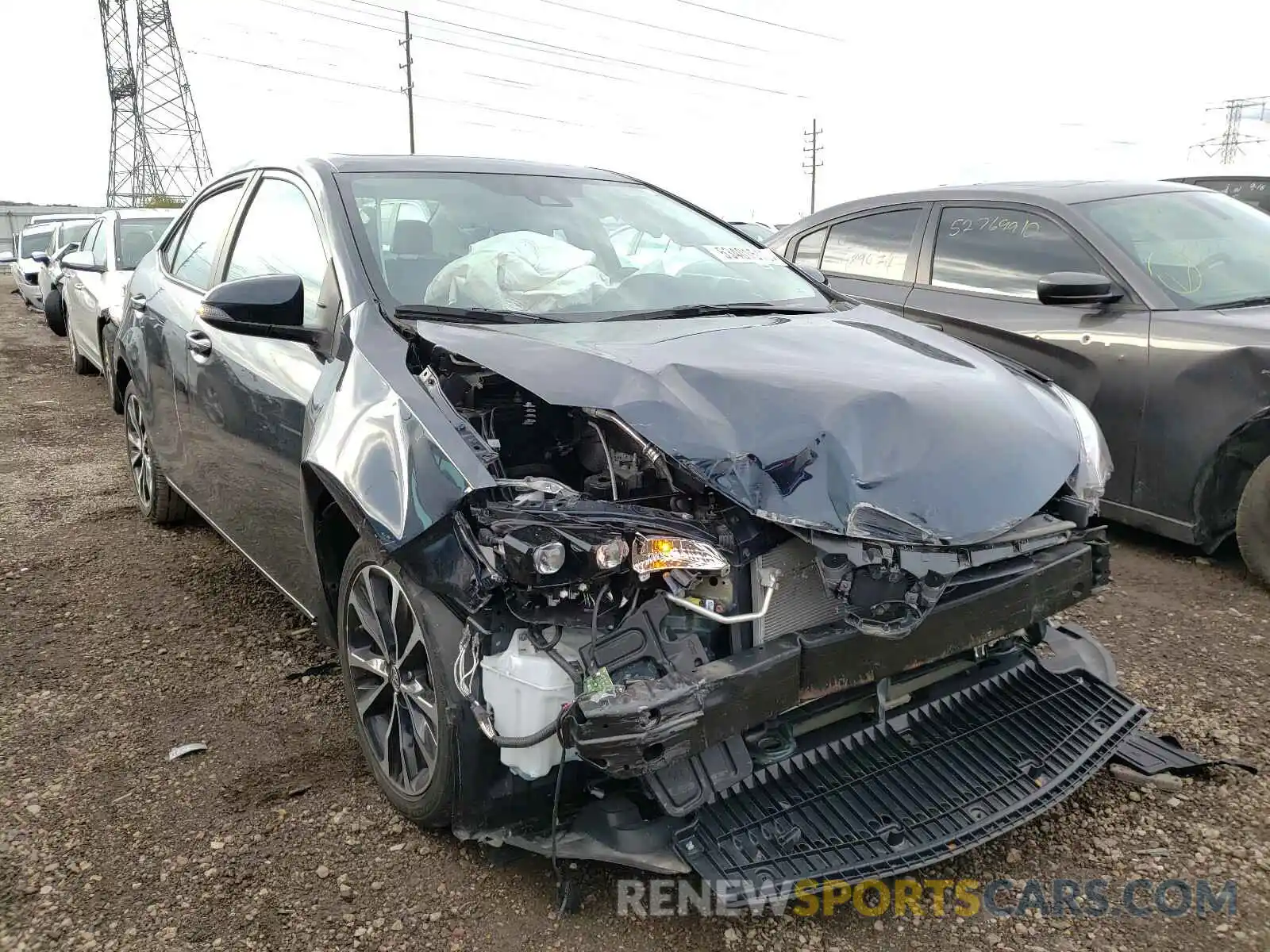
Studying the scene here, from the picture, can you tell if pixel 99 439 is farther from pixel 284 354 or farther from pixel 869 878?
pixel 869 878

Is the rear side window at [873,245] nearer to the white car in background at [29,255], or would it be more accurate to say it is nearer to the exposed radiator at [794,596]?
the exposed radiator at [794,596]

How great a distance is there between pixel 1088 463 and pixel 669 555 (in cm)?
132

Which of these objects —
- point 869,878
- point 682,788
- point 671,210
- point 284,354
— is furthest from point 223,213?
point 869,878

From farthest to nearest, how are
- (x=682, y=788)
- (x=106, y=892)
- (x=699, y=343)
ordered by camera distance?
(x=699, y=343)
(x=106, y=892)
(x=682, y=788)

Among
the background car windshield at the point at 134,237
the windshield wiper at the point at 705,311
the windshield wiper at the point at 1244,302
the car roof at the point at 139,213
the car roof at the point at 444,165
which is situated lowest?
the windshield wiper at the point at 1244,302

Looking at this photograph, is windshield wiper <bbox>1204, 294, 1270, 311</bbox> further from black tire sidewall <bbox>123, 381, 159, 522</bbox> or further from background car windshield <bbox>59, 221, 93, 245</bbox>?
Answer: background car windshield <bbox>59, 221, 93, 245</bbox>

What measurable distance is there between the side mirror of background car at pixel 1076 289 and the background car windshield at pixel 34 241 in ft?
58.4

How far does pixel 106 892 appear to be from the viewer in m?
2.32

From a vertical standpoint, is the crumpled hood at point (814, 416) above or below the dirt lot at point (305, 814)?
above

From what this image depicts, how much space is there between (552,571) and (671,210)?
2265 mm

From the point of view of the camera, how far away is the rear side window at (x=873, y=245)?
5406 millimetres

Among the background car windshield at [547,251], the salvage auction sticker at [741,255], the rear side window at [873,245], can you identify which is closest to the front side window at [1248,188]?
the rear side window at [873,245]

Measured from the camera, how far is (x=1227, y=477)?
4.00 meters

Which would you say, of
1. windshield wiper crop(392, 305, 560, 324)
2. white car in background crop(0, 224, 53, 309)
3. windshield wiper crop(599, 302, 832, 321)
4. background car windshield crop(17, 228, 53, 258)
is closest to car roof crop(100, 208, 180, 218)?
white car in background crop(0, 224, 53, 309)
